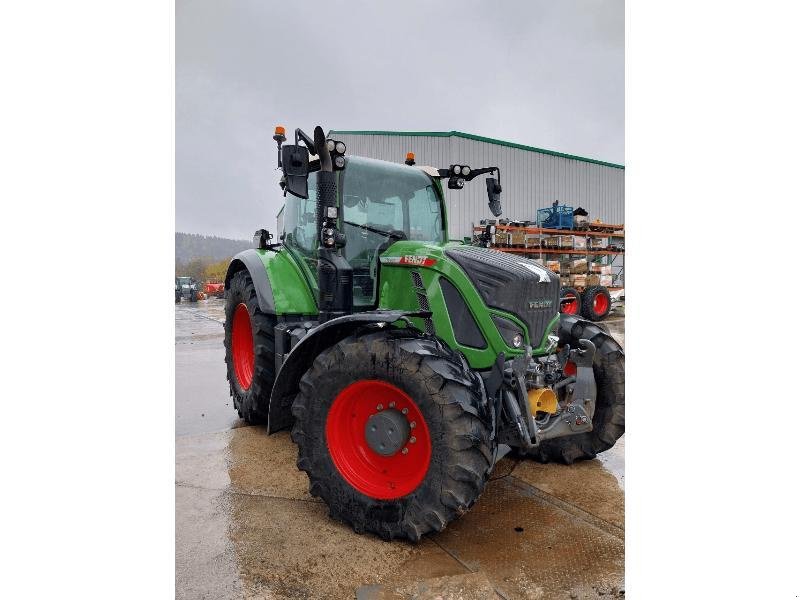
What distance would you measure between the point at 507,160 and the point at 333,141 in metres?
1.29

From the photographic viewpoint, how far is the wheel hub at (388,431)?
2.29 metres

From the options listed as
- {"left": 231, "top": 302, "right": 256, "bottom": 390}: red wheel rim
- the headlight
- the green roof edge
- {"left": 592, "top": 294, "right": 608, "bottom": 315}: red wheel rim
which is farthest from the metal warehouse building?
{"left": 592, "top": 294, "right": 608, "bottom": 315}: red wheel rim

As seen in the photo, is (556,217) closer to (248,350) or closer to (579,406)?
(248,350)

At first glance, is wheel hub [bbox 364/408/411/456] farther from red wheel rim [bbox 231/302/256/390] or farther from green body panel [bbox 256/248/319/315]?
red wheel rim [bbox 231/302/256/390]

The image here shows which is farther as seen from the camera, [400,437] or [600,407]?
[600,407]

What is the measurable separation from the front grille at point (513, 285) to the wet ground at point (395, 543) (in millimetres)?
878

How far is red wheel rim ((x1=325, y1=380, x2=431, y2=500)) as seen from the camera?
7.55 feet

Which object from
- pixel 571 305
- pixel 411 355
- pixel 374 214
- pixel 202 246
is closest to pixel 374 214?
pixel 374 214

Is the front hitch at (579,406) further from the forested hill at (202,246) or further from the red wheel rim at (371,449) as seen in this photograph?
the forested hill at (202,246)

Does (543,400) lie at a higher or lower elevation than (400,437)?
higher

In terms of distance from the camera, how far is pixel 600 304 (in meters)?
9.35

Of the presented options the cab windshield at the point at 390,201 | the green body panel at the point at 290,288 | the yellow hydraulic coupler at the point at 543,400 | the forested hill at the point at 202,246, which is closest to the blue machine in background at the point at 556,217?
the cab windshield at the point at 390,201

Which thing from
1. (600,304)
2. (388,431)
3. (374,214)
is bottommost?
(388,431)

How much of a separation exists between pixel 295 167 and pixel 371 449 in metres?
1.45
